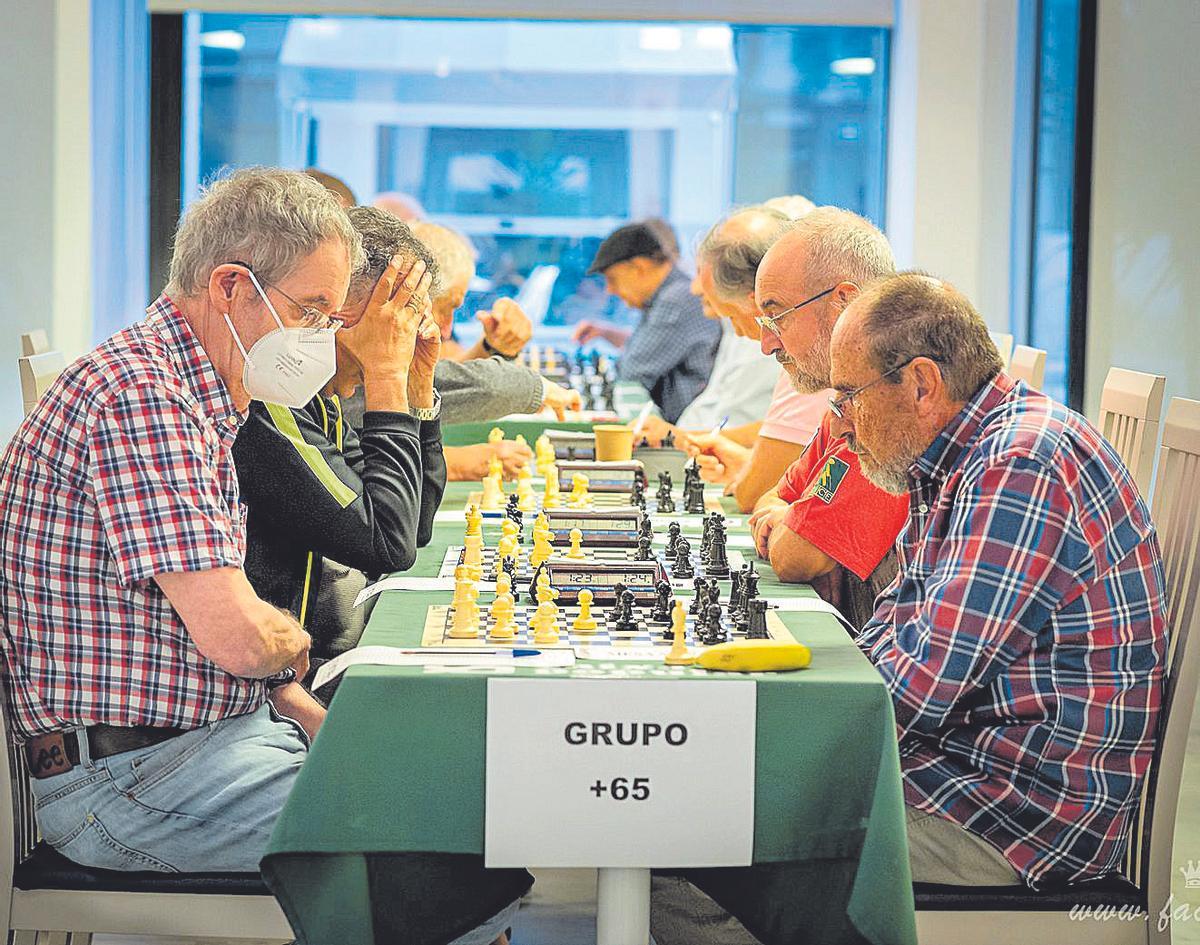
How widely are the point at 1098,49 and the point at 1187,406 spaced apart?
13.7 feet

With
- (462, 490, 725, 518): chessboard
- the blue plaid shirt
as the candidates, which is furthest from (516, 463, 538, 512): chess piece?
the blue plaid shirt

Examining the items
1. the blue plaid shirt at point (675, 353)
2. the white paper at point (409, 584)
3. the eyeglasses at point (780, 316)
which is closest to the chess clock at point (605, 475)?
the eyeglasses at point (780, 316)

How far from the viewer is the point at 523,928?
2.92m

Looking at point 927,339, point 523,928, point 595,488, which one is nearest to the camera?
point 927,339

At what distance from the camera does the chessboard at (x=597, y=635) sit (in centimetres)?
188

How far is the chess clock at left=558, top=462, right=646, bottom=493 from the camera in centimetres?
332

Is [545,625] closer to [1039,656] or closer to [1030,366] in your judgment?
[1039,656]

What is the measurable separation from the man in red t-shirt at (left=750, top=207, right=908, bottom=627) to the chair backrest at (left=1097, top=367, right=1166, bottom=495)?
540mm

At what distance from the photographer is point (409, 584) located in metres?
2.33

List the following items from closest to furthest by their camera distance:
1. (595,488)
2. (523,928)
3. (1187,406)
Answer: (1187,406) → (523,928) → (595,488)

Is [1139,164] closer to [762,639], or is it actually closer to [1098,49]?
[1098,49]

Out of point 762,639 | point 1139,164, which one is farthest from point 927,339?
point 1139,164

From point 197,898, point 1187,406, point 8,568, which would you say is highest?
point 1187,406

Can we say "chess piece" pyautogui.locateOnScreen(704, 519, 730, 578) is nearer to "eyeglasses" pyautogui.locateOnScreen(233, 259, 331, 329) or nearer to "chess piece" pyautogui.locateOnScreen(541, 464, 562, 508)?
"chess piece" pyautogui.locateOnScreen(541, 464, 562, 508)
